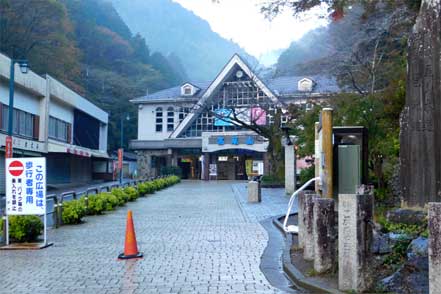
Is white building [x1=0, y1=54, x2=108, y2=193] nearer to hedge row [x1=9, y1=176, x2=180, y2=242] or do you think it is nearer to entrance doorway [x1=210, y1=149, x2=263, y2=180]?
hedge row [x1=9, y1=176, x2=180, y2=242]

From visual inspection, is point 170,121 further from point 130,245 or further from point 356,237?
point 356,237

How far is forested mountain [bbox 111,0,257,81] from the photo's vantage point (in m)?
116

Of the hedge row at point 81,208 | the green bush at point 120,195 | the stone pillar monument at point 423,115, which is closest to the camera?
the stone pillar monument at point 423,115

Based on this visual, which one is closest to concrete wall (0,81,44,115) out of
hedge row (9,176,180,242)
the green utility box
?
hedge row (9,176,180,242)

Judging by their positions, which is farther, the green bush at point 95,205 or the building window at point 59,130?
the building window at point 59,130

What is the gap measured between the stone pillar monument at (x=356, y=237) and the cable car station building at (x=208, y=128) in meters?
37.2

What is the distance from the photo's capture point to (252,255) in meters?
9.50

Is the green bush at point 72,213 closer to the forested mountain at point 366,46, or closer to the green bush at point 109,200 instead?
the green bush at point 109,200

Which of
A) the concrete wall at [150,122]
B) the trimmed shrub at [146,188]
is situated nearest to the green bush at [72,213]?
the trimmed shrub at [146,188]

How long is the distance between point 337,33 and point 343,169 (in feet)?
50.4

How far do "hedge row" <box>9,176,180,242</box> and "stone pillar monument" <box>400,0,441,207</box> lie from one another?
7.52 meters

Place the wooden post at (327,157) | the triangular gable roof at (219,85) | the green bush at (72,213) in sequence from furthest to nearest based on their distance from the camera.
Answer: the triangular gable roof at (219,85)
the green bush at (72,213)
the wooden post at (327,157)

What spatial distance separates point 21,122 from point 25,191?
26027 mm

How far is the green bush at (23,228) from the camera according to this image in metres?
11.2
